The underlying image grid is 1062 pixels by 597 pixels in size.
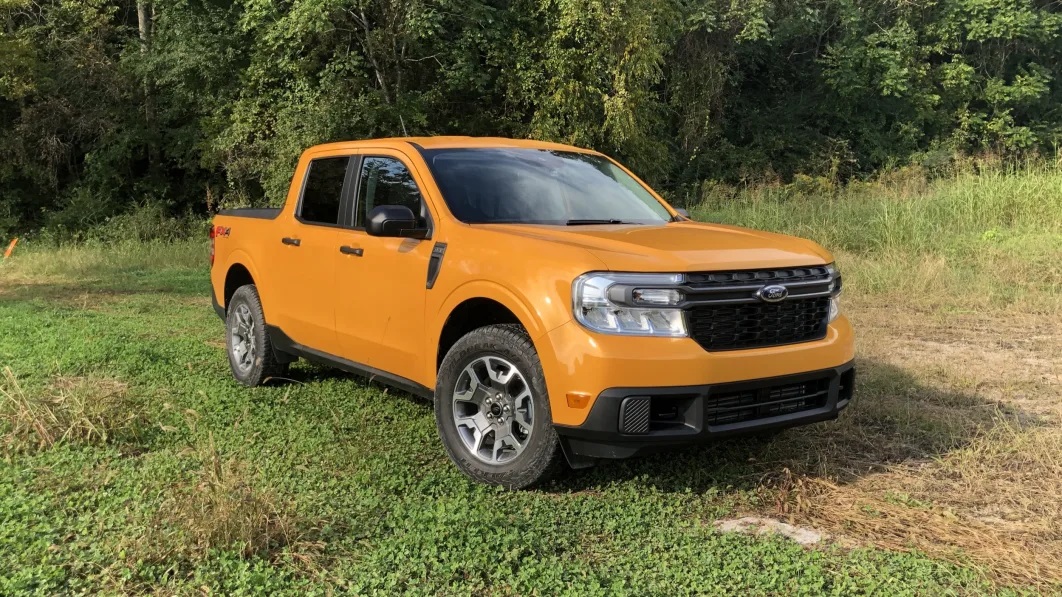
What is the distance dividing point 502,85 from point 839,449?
14623 mm

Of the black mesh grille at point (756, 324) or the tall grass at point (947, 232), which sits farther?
the tall grass at point (947, 232)

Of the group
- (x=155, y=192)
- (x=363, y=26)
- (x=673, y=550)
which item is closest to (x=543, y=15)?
(x=363, y=26)

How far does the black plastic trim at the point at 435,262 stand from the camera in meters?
4.47

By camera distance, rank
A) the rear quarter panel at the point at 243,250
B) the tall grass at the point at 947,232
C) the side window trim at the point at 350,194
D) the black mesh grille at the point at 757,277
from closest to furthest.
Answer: the black mesh grille at the point at 757,277 < the side window trim at the point at 350,194 < the rear quarter panel at the point at 243,250 < the tall grass at the point at 947,232

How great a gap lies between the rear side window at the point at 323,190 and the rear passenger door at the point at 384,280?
243 mm

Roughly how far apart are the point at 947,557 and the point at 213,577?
2908mm

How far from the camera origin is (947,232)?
42.1 feet

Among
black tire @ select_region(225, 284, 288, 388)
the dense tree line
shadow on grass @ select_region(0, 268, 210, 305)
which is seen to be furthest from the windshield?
the dense tree line

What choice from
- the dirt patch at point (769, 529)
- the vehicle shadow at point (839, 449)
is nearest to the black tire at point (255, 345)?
the vehicle shadow at point (839, 449)

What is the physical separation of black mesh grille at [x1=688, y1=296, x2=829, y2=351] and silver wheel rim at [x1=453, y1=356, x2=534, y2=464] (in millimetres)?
879

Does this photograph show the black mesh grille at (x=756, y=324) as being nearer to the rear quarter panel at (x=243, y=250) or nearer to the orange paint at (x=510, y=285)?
the orange paint at (x=510, y=285)

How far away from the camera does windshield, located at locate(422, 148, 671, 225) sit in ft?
15.6

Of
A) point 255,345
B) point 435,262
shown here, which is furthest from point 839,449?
point 255,345

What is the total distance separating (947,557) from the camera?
3.39 m
